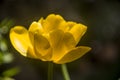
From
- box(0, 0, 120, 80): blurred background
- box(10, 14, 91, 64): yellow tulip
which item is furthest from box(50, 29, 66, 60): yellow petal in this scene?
box(0, 0, 120, 80): blurred background

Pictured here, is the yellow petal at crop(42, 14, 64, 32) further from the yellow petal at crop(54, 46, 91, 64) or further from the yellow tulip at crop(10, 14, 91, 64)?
the yellow petal at crop(54, 46, 91, 64)

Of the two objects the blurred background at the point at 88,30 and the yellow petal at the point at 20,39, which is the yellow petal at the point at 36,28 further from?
the blurred background at the point at 88,30

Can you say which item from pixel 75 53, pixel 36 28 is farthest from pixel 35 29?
pixel 75 53

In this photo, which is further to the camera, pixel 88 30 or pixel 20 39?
pixel 88 30

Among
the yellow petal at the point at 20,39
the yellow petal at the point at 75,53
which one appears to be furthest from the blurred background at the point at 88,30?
the yellow petal at the point at 75,53

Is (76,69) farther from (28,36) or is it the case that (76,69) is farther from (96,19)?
(28,36)

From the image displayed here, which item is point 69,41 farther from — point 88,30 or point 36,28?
point 88,30
